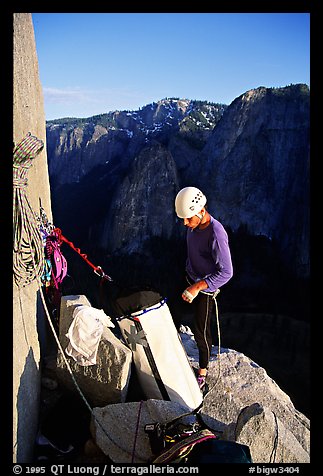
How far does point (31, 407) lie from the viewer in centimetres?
386

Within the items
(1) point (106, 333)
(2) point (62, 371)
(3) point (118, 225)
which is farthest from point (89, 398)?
(3) point (118, 225)

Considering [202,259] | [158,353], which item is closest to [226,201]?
[202,259]

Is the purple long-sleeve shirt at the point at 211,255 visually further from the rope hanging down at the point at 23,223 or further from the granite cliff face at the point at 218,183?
the granite cliff face at the point at 218,183

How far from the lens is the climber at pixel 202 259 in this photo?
4.34 metres

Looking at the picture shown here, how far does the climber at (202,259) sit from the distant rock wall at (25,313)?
67.7 inches

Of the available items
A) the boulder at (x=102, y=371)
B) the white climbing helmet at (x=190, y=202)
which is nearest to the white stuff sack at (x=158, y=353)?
the boulder at (x=102, y=371)

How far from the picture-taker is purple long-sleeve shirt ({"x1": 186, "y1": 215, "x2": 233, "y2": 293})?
434cm

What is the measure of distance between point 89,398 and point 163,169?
42991mm

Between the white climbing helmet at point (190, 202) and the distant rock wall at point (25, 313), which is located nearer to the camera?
the distant rock wall at point (25, 313)

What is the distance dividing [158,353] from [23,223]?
2.01 meters

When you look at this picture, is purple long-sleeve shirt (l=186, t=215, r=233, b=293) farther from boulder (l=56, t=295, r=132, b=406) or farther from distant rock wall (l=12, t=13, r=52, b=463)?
distant rock wall (l=12, t=13, r=52, b=463)

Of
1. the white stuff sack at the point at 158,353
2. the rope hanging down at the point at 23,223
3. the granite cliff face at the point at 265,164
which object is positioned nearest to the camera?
the rope hanging down at the point at 23,223

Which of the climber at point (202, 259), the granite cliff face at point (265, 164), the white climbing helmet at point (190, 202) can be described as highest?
the granite cliff face at point (265, 164)
